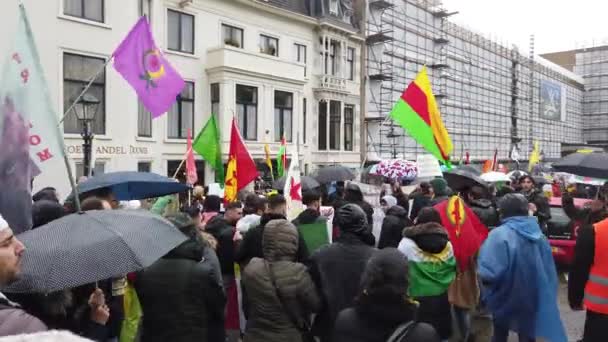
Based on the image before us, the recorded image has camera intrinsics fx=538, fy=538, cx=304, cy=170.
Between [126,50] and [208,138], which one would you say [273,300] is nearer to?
[126,50]

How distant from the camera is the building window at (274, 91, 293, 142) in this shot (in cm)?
2325

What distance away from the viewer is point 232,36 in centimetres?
2178

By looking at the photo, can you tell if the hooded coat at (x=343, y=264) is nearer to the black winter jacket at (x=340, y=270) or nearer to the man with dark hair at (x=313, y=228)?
the black winter jacket at (x=340, y=270)

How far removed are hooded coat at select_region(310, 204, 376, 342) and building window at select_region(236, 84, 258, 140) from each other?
17803 mm

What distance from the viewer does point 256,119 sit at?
22.2 metres

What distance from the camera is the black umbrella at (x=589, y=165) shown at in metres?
7.68

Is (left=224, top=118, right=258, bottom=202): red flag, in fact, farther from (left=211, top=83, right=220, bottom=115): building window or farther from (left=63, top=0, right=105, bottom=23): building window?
(left=211, top=83, right=220, bottom=115): building window

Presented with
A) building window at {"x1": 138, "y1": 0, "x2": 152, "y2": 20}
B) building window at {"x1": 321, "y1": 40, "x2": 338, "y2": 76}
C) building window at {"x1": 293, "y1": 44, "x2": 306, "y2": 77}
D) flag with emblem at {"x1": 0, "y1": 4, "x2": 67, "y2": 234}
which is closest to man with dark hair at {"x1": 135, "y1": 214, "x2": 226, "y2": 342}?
flag with emblem at {"x1": 0, "y1": 4, "x2": 67, "y2": 234}

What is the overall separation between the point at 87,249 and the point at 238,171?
17.6 ft

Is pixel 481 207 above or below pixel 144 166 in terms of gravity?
below

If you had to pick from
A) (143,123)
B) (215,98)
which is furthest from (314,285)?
(215,98)

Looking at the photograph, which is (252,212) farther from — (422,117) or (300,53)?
(300,53)

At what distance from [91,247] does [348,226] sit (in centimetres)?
177

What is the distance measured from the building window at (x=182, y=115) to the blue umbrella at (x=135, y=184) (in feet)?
45.4
